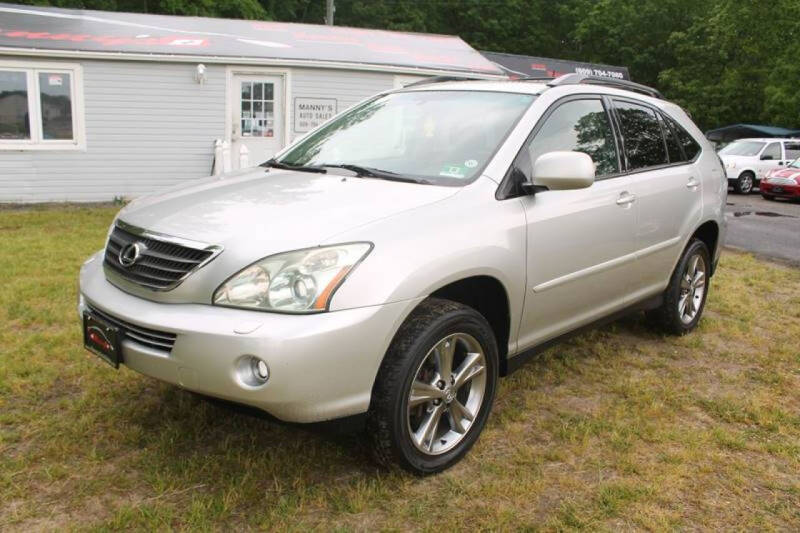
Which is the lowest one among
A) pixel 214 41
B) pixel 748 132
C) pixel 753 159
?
pixel 753 159

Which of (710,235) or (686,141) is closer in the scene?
Result: (686,141)

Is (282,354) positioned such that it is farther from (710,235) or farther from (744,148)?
(744,148)

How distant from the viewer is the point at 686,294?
4.98 meters

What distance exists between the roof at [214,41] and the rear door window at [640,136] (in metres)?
9.10

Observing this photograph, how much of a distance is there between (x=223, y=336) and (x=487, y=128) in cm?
180

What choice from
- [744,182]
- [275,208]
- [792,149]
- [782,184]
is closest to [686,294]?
[275,208]

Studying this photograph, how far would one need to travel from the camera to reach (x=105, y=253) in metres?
3.20

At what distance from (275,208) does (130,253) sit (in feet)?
2.11

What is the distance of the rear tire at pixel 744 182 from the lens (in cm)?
2020

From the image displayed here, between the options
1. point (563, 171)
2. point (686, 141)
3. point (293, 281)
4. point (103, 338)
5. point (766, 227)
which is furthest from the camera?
point (766, 227)

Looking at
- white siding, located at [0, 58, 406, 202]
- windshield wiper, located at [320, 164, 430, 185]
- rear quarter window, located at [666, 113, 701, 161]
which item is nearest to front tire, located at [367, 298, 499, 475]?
windshield wiper, located at [320, 164, 430, 185]

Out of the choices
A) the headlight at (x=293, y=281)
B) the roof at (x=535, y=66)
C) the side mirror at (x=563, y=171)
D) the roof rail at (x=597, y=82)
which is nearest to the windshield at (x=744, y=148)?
the roof at (x=535, y=66)

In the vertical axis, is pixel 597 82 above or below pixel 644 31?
below

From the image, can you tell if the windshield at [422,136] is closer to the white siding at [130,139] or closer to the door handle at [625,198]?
the door handle at [625,198]
